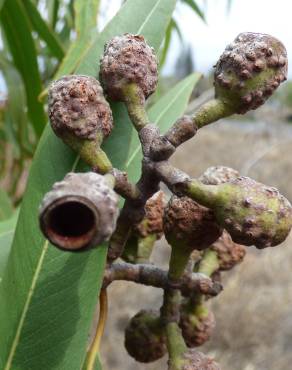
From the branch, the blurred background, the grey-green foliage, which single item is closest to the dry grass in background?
the blurred background

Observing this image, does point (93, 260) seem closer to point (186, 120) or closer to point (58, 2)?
point (186, 120)

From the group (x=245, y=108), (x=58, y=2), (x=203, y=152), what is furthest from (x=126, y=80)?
(x=203, y=152)

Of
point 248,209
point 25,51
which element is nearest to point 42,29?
point 25,51

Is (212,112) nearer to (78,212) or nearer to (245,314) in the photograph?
(78,212)

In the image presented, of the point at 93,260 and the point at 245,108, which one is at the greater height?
the point at 245,108

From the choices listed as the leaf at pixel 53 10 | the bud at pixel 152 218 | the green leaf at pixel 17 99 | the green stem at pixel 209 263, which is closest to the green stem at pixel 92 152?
the bud at pixel 152 218
